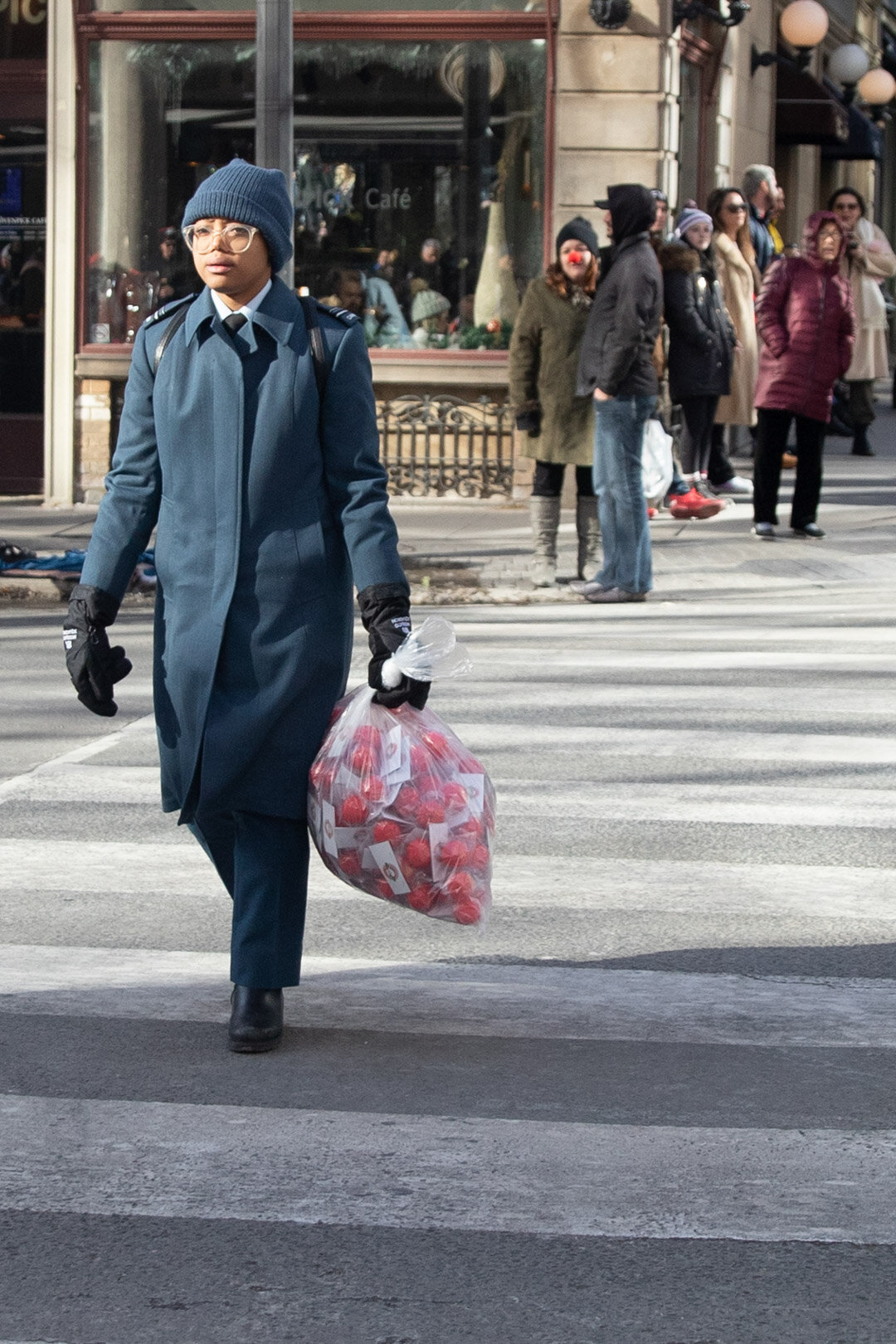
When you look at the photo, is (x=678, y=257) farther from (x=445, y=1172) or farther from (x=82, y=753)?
(x=445, y=1172)

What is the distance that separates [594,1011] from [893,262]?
53.9 feet

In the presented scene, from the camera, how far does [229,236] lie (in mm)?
4520

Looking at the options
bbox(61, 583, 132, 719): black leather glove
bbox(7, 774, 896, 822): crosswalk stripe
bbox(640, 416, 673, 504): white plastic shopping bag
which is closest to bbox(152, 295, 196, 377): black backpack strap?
bbox(61, 583, 132, 719): black leather glove

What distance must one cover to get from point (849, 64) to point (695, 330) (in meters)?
Result: 12.1

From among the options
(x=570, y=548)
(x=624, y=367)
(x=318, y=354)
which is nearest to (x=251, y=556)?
(x=318, y=354)

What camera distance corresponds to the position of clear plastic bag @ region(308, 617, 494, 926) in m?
4.49

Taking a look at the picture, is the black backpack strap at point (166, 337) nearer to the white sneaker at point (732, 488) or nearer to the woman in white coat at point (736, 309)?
the woman in white coat at point (736, 309)

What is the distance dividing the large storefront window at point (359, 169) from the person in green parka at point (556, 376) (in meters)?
4.31

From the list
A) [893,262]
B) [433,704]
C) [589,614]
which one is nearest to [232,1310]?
[433,704]

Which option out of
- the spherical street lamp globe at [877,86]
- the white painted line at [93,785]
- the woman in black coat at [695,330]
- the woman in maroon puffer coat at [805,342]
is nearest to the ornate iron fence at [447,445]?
the woman in black coat at [695,330]

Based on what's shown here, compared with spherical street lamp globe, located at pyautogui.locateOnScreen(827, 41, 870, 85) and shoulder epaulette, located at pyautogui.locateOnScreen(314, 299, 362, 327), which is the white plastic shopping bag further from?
spherical street lamp globe, located at pyautogui.locateOnScreen(827, 41, 870, 85)

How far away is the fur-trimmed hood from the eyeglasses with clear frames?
1007 centimetres

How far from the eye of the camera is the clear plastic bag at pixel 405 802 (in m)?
4.49

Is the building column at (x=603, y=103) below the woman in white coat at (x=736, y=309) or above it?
above
